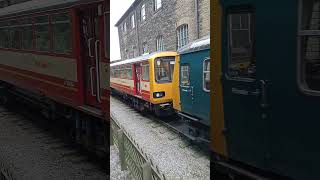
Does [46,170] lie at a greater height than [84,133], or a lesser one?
lesser

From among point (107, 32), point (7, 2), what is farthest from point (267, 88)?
point (7, 2)

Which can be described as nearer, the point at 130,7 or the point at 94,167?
the point at 130,7

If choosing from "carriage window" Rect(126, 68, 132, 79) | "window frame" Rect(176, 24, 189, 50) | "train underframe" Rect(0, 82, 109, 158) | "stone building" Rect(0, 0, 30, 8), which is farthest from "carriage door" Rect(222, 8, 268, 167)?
"stone building" Rect(0, 0, 30, 8)

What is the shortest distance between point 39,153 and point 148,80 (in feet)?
3.88

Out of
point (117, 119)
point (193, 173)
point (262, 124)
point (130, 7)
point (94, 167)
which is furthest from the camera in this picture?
point (94, 167)

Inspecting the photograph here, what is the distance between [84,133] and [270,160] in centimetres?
105

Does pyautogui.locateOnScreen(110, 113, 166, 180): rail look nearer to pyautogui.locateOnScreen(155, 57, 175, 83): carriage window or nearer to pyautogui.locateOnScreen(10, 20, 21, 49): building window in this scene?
pyautogui.locateOnScreen(155, 57, 175, 83): carriage window

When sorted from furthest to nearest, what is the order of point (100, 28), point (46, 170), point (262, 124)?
point (46, 170) < point (100, 28) < point (262, 124)

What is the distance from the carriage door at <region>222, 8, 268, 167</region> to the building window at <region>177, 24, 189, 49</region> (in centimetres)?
10

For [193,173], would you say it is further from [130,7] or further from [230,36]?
[130,7]

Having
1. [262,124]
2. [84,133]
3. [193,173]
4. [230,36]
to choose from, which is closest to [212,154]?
[193,173]

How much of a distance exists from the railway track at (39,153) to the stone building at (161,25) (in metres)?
0.67

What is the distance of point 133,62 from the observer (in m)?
1.15

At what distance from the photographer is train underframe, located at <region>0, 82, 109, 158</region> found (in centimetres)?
150
